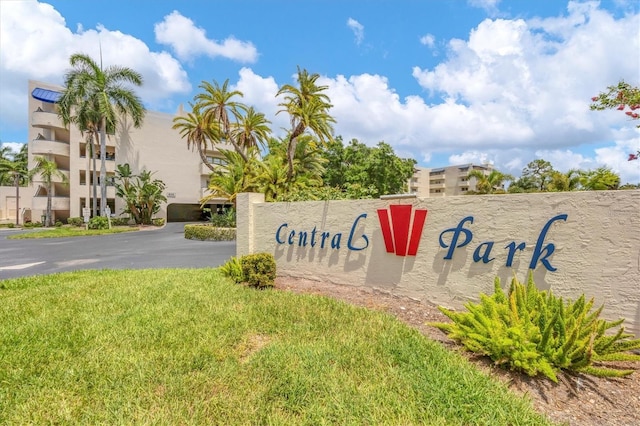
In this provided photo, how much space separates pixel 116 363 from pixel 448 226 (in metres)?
5.29

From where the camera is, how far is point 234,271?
8.09 metres

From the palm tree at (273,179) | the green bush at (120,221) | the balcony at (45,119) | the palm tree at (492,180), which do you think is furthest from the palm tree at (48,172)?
the palm tree at (492,180)

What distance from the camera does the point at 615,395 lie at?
130 inches

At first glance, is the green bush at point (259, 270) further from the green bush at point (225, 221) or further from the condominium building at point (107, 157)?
the condominium building at point (107, 157)

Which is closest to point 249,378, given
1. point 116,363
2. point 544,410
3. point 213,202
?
point 116,363

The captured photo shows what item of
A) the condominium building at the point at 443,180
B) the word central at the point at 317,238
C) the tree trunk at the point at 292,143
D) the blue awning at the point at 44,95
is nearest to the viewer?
the word central at the point at 317,238

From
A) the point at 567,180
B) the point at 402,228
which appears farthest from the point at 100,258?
the point at 567,180

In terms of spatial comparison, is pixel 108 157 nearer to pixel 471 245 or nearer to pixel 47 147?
pixel 47 147

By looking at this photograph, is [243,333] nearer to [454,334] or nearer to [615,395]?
[454,334]

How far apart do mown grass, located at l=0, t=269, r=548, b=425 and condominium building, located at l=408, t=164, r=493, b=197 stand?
265ft

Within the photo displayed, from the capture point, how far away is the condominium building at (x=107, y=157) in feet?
105

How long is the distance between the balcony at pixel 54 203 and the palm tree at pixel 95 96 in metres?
7.85

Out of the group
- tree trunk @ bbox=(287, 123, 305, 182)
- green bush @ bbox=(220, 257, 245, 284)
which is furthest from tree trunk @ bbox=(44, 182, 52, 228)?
green bush @ bbox=(220, 257, 245, 284)

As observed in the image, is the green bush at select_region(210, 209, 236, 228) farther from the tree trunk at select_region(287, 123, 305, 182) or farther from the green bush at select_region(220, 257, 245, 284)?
the green bush at select_region(220, 257, 245, 284)
